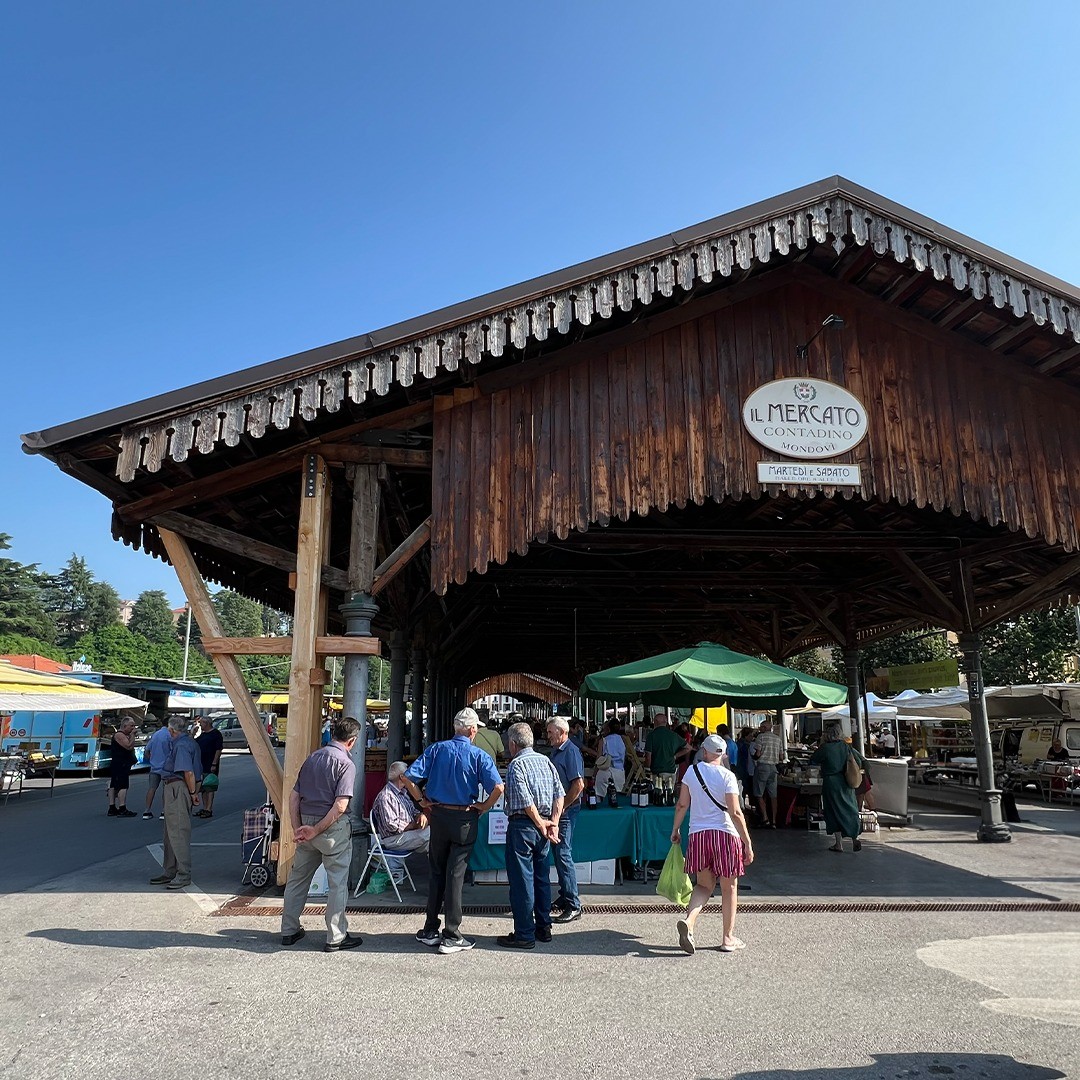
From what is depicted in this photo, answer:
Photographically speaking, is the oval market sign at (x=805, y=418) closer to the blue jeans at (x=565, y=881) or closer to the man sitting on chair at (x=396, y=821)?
the blue jeans at (x=565, y=881)

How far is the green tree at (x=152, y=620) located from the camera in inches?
3802

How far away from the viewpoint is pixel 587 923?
641 centimetres

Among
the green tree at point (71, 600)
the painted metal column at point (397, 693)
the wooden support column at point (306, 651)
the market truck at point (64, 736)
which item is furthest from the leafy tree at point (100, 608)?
the wooden support column at point (306, 651)

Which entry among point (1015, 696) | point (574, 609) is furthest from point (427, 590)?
point (1015, 696)

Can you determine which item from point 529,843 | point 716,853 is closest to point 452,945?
point 529,843

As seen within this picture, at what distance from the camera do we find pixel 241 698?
291 inches

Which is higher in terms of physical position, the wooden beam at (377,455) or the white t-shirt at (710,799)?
the wooden beam at (377,455)

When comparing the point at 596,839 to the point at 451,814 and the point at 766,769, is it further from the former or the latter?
the point at 766,769

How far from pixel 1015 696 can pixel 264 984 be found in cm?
2088

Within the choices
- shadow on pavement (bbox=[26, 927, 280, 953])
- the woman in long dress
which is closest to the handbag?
the woman in long dress

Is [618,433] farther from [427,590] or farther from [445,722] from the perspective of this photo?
[445,722]

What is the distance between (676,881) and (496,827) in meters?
1.93

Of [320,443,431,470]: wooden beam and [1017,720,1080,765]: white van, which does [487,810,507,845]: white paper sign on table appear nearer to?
[320,443,431,470]: wooden beam

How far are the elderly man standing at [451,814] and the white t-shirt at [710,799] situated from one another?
4.68 feet
